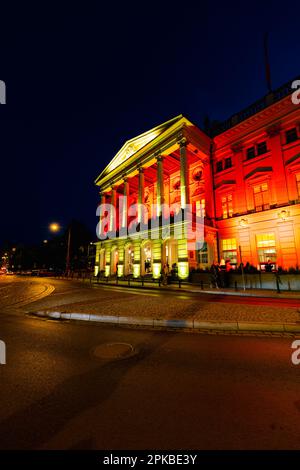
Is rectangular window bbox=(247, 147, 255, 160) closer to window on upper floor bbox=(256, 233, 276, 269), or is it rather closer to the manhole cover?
window on upper floor bbox=(256, 233, 276, 269)

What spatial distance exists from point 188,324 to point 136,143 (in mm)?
29560

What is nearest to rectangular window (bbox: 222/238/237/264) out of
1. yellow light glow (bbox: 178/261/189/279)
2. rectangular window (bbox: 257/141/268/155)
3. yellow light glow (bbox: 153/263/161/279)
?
yellow light glow (bbox: 178/261/189/279)

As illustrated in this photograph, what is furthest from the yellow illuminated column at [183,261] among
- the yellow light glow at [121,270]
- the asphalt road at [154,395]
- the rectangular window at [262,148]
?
the asphalt road at [154,395]

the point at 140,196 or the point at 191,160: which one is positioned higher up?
the point at 191,160

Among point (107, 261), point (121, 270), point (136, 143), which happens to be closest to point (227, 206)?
point (121, 270)

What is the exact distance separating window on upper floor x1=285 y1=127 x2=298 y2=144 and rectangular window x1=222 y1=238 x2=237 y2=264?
10.2 metres

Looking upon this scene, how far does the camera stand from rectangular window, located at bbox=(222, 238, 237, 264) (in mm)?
21639

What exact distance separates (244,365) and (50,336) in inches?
192

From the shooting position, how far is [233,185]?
2244cm

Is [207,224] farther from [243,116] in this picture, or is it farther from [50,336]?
[50,336]

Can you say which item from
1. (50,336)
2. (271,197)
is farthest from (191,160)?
(50,336)

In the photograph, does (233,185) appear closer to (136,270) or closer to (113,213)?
(136,270)
